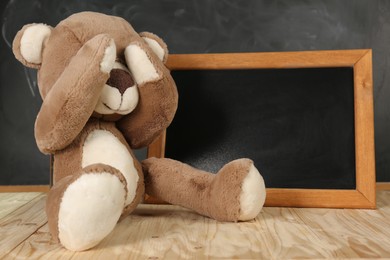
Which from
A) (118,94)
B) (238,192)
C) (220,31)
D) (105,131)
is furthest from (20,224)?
(220,31)

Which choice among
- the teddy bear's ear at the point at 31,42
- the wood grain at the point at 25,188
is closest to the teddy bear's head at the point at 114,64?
the teddy bear's ear at the point at 31,42

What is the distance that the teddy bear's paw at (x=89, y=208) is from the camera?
2.92 feet

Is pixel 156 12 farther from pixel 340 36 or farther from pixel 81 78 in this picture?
pixel 81 78

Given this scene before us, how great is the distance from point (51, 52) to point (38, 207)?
21.9 inches

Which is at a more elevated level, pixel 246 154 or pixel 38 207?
pixel 246 154

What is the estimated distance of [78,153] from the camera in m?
1.11

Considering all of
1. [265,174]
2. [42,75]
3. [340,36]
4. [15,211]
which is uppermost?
[340,36]

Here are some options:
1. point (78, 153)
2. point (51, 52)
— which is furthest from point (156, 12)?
point (78, 153)

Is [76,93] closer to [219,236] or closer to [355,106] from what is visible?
[219,236]

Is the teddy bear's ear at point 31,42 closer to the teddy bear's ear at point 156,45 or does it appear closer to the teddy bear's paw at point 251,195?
the teddy bear's ear at point 156,45

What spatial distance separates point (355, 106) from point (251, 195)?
474mm

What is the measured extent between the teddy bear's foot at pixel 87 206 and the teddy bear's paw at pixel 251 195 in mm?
324

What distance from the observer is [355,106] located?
55.1 inches

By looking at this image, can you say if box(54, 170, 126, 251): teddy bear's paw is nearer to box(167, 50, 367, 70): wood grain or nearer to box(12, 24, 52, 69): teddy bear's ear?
box(12, 24, 52, 69): teddy bear's ear
